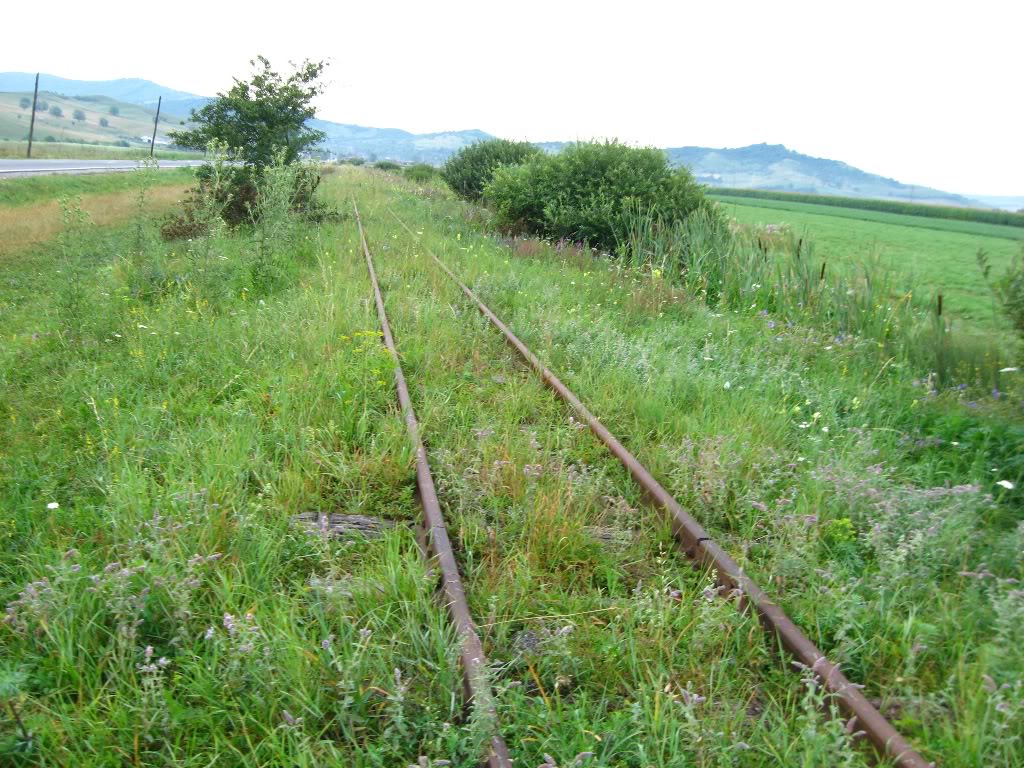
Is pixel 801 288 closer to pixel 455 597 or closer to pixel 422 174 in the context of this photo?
pixel 455 597

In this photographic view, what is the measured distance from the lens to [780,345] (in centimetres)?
696

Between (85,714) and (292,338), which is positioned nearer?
(85,714)

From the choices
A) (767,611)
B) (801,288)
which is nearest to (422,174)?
(801,288)

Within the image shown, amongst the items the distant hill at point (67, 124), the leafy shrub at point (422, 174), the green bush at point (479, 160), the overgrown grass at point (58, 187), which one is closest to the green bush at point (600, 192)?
the green bush at point (479, 160)

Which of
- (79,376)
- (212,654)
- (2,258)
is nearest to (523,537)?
(212,654)

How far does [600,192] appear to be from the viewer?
13008 millimetres

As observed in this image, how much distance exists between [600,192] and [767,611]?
11231mm

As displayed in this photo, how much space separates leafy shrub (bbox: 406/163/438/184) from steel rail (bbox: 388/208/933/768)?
36.9 m

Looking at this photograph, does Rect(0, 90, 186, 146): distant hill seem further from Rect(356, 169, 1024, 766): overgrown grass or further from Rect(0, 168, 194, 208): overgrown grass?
Rect(356, 169, 1024, 766): overgrown grass

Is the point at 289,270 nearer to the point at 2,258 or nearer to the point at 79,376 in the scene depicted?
the point at 79,376

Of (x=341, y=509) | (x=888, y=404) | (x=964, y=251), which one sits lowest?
(x=341, y=509)

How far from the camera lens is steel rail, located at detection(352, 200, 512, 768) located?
210 centimetres

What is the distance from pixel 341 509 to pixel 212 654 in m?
1.23

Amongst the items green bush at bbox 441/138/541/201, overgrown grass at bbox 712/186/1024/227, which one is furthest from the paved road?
overgrown grass at bbox 712/186/1024/227
